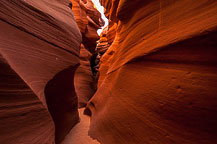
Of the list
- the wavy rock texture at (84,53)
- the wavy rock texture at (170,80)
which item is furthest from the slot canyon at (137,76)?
the wavy rock texture at (84,53)

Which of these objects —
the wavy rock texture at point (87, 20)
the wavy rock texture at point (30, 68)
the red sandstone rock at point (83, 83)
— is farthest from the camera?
the wavy rock texture at point (87, 20)

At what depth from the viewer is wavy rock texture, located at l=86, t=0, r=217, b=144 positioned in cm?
81

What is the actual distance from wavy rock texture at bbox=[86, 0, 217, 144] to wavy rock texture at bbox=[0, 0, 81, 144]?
0.96 meters

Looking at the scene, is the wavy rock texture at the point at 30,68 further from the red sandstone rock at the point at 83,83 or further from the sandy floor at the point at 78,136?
the red sandstone rock at the point at 83,83

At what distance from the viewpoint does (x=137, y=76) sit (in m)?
1.33

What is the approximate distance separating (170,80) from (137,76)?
42cm

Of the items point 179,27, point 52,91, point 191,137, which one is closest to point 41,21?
point 52,91

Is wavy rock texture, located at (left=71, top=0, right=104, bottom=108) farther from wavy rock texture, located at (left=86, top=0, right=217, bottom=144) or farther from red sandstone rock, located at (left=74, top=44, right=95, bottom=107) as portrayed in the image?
wavy rock texture, located at (left=86, top=0, right=217, bottom=144)

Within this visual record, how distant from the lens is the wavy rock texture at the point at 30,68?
2.39 ft

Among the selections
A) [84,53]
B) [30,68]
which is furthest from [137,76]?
[84,53]

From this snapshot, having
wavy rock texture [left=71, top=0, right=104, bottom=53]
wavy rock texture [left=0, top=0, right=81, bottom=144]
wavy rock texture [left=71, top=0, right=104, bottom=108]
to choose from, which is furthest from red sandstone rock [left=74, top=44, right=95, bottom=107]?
wavy rock texture [left=0, top=0, right=81, bottom=144]

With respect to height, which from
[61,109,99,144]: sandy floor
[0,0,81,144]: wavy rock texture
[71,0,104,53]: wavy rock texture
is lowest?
[61,109,99,144]: sandy floor

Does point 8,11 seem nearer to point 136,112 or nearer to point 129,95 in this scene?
point 129,95

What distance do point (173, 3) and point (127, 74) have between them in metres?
1.07
